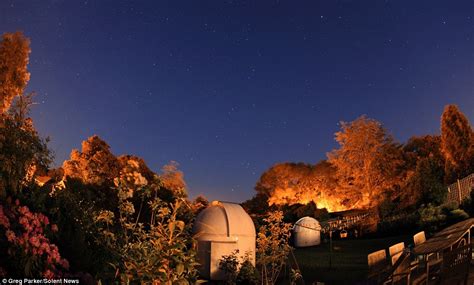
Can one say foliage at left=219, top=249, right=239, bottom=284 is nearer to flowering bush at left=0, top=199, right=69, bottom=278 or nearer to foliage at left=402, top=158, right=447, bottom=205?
flowering bush at left=0, top=199, right=69, bottom=278

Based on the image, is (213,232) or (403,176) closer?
(213,232)

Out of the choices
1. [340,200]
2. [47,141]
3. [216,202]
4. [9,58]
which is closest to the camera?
[47,141]

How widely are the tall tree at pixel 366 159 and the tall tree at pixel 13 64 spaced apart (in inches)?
1090

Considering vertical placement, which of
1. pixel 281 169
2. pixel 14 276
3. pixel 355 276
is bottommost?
pixel 355 276

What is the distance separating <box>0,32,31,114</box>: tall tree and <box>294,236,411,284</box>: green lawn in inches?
686

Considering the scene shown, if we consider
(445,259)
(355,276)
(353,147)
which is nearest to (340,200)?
(353,147)

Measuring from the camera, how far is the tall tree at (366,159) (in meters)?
38.0

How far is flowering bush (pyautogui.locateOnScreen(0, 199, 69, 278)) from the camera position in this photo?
10.3ft

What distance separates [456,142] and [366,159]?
384 inches

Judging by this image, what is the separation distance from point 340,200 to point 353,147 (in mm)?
6199

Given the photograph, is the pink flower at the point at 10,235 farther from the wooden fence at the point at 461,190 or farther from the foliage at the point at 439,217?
the wooden fence at the point at 461,190

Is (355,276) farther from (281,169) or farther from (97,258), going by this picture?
(281,169)

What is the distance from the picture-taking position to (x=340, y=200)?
4128cm

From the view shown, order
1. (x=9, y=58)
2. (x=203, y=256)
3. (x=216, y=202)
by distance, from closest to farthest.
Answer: (x=203, y=256) → (x=216, y=202) → (x=9, y=58)
